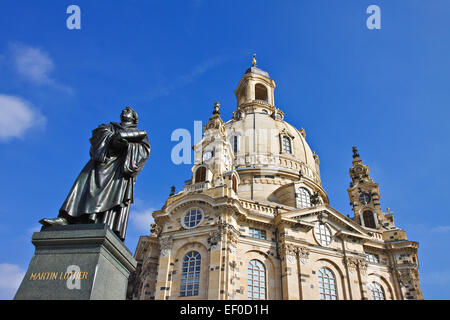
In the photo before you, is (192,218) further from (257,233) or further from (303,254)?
(303,254)

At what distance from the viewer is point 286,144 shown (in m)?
45.3

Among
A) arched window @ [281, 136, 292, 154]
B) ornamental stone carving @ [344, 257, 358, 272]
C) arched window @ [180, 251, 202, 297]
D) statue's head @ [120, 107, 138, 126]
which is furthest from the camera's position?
arched window @ [281, 136, 292, 154]

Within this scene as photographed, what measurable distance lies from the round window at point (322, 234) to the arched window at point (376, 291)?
5.51m

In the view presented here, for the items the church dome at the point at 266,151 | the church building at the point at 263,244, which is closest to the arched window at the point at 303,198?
the church building at the point at 263,244

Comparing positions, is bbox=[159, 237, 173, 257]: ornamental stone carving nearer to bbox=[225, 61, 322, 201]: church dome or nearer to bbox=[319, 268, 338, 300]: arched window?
bbox=[319, 268, 338, 300]: arched window

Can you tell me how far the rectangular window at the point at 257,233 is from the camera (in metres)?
29.2

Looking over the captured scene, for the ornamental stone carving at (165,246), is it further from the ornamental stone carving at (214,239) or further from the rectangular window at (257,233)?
the rectangular window at (257,233)

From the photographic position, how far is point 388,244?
3322 centimetres

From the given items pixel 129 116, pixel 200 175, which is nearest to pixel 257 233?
pixel 200 175

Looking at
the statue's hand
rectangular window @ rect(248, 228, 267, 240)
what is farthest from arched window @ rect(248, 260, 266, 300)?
the statue's hand

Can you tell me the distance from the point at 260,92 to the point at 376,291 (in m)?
36.8

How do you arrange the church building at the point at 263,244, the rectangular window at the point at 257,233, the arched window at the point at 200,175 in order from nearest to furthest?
the church building at the point at 263,244 → the rectangular window at the point at 257,233 → the arched window at the point at 200,175

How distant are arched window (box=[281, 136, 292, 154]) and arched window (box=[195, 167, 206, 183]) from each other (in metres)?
15.0

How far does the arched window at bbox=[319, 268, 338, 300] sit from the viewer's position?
28.1 meters
